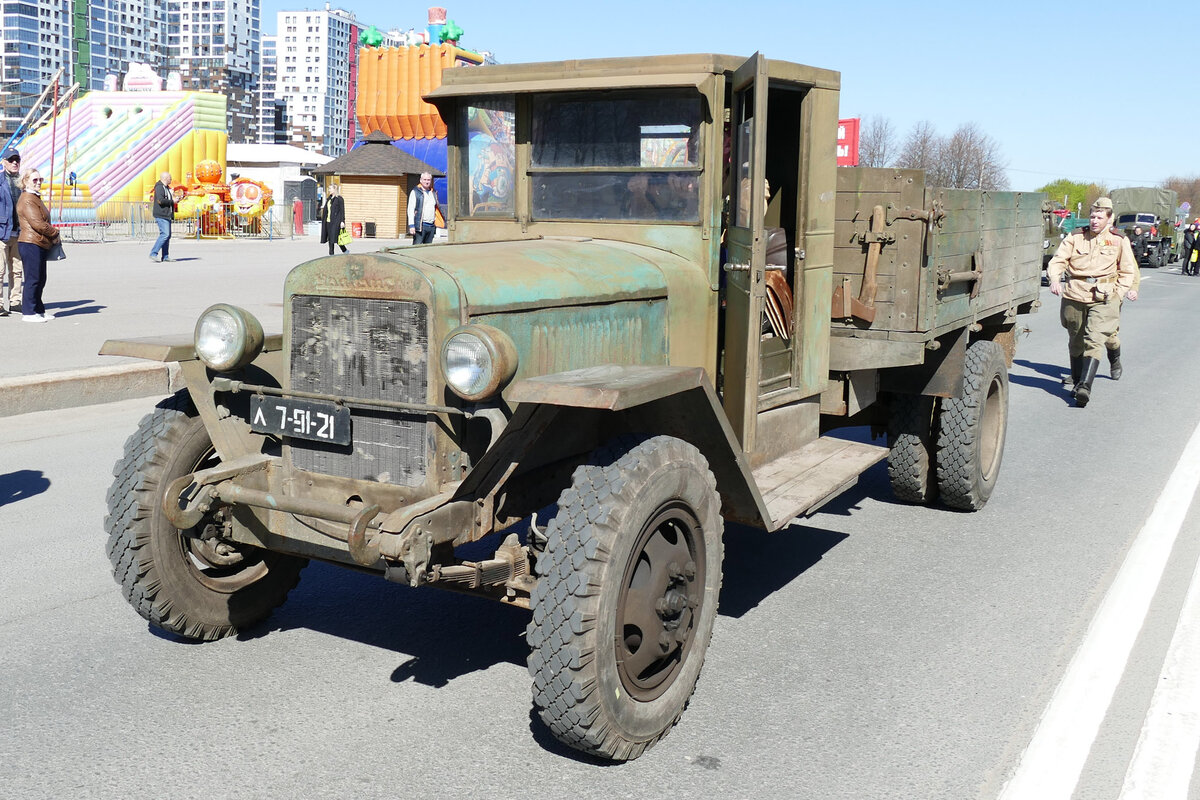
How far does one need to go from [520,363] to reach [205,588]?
1543 millimetres

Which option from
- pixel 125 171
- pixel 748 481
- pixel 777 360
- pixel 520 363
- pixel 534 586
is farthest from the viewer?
pixel 125 171

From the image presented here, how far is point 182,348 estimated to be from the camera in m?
4.18

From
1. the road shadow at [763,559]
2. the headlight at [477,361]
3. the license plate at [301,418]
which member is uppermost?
the headlight at [477,361]

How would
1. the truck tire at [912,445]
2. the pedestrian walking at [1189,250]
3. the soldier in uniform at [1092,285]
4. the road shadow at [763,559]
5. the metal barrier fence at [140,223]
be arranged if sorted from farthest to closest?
1. the pedestrian walking at [1189,250]
2. the metal barrier fence at [140,223]
3. the soldier in uniform at [1092,285]
4. the truck tire at [912,445]
5. the road shadow at [763,559]

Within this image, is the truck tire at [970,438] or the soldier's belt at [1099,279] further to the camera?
the soldier's belt at [1099,279]

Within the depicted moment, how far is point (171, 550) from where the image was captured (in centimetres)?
412

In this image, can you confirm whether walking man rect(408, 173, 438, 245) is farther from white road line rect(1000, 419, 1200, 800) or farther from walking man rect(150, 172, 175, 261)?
white road line rect(1000, 419, 1200, 800)

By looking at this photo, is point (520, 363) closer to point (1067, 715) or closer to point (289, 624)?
point (289, 624)

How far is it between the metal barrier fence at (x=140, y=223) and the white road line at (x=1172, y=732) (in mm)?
28310

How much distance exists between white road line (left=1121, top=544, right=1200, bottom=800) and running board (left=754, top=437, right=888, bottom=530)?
1.44 metres

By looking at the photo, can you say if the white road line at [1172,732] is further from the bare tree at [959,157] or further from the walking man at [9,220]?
the bare tree at [959,157]

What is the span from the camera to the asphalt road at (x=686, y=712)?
3455 mm

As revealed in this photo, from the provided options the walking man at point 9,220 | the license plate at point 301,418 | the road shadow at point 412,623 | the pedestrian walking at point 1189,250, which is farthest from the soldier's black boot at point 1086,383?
the pedestrian walking at point 1189,250

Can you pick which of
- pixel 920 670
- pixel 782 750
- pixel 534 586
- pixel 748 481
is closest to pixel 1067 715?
pixel 920 670
